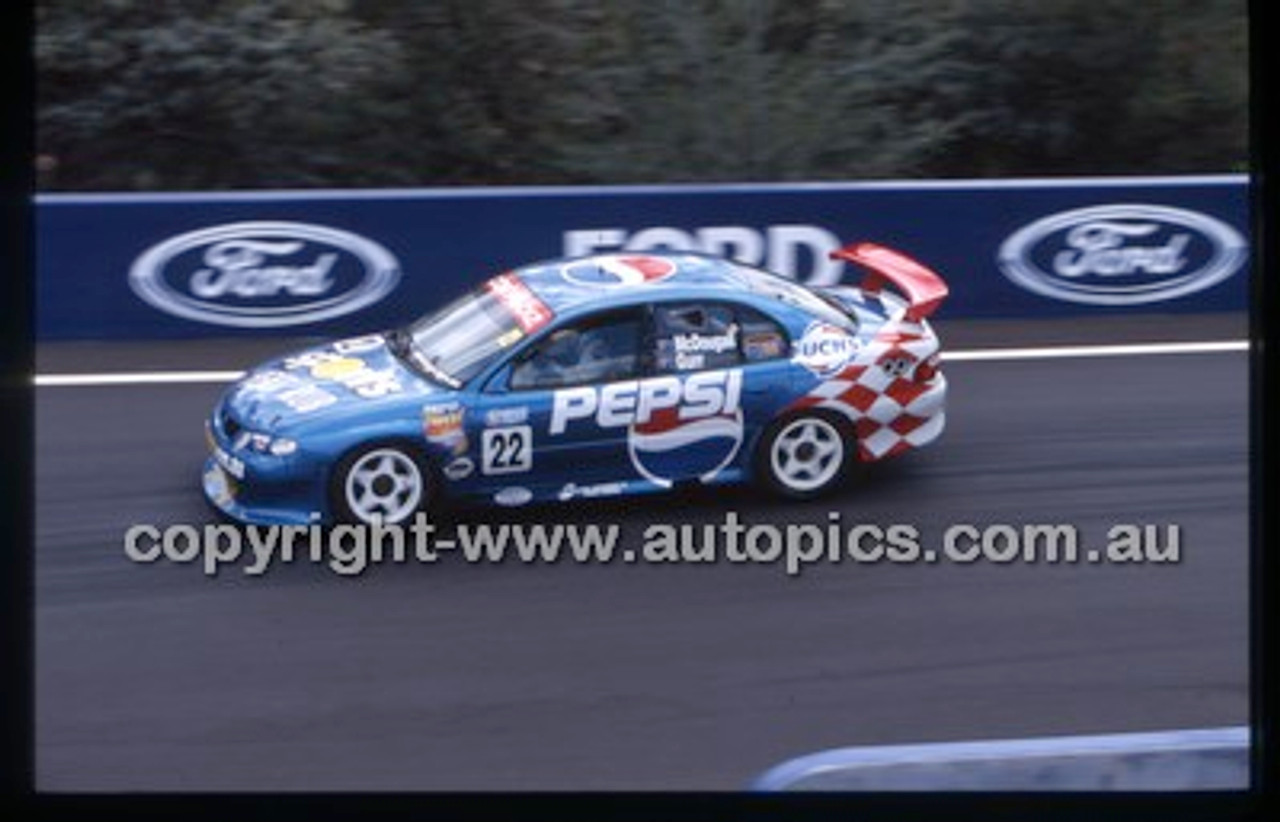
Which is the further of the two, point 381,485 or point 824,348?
point 824,348

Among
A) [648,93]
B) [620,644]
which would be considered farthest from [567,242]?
[620,644]

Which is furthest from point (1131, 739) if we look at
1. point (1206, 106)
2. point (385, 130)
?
point (385, 130)

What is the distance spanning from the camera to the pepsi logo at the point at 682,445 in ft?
24.8

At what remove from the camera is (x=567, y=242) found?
10.3 m

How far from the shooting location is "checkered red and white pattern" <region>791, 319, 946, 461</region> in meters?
7.89

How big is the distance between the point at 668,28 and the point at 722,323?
5367mm

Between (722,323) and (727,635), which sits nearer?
(727,635)

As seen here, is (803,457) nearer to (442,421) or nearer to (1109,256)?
(442,421)

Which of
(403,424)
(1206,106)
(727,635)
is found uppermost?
(1206,106)

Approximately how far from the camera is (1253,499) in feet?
9.53

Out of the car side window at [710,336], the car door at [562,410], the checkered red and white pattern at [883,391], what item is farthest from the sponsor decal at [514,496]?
the checkered red and white pattern at [883,391]

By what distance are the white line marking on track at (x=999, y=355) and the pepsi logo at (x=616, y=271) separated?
2081 mm

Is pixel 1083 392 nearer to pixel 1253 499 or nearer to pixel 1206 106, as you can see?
pixel 1206 106

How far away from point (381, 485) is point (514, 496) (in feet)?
1.64
